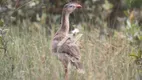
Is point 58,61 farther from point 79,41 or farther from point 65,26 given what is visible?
point 79,41

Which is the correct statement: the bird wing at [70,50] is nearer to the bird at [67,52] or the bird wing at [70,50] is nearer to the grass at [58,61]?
the bird at [67,52]

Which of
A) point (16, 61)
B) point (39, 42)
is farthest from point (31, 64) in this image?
point (39, 42)

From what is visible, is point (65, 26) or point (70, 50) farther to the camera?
point (65, 26)

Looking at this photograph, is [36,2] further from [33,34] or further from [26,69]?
[26,69]

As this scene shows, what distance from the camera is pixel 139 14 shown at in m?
10.6

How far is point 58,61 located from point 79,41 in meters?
1.04

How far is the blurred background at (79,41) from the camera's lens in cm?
727

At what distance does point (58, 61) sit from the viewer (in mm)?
7848

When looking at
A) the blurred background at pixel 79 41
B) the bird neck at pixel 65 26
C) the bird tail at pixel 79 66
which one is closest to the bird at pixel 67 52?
the bird tail at pixel 79 66

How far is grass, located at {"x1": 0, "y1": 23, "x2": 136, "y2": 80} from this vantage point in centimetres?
709

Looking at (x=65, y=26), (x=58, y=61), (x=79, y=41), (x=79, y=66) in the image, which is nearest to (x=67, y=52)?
(x=79, y=66)

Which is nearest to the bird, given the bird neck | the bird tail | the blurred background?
the bird tail

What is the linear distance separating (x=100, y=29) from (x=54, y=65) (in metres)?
3.39

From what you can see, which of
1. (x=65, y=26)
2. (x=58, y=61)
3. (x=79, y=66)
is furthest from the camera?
(x=65, y=26)
